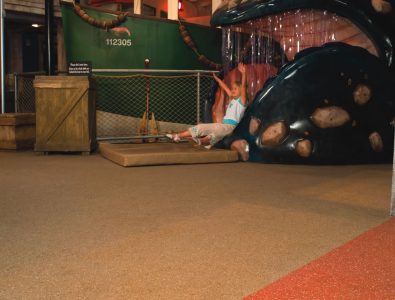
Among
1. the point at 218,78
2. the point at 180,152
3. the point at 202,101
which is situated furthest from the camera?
the point at 202,101

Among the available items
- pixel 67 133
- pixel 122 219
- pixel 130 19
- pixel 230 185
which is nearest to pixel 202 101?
pixel 130 19

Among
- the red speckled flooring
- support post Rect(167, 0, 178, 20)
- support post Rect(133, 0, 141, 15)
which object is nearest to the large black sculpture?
the red speckled flooring

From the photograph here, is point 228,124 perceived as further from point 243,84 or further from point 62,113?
point 62,113

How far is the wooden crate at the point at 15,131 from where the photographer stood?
23.7 ft

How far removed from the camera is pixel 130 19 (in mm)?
9156

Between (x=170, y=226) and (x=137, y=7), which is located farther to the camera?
(x=137, y=7)

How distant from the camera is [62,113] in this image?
21.7 feet

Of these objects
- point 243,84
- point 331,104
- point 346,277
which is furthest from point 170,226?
point 243,84

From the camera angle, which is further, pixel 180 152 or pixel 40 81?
pixel 40 81

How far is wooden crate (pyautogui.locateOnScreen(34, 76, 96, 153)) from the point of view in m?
6.62

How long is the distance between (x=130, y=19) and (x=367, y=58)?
471 centimetres

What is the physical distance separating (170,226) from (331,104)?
333 centimetres

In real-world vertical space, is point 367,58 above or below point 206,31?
below

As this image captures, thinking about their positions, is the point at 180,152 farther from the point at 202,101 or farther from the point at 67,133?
the point at 202,101
